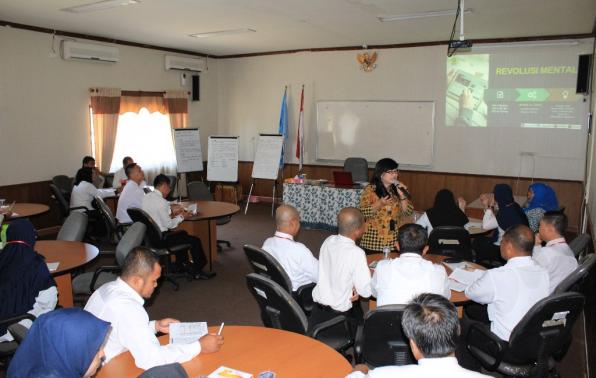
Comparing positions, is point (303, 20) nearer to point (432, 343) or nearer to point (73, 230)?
point (73, 230)

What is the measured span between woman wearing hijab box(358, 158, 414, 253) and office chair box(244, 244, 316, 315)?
101cm

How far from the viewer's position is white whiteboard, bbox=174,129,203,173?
1027 cm

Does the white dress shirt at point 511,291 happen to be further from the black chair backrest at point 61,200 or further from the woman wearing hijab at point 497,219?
the black chair backrest at point 61,200

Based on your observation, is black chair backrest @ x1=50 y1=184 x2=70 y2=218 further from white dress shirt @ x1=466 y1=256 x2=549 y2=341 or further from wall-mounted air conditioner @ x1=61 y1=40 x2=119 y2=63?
white dress shirt @ x1=466 y1=256 x2=549 y2=341

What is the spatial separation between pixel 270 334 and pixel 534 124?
7437 millimetres

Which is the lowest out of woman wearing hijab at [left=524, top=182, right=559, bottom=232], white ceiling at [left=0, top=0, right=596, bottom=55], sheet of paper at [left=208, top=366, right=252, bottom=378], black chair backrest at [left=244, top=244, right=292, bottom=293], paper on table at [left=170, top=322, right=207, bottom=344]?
sheet of paper at [left=208, top=366, right=252, bottom=378]

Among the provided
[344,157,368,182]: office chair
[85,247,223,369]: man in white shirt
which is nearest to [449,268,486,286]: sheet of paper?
[85,247,223,369]: man in white shirt

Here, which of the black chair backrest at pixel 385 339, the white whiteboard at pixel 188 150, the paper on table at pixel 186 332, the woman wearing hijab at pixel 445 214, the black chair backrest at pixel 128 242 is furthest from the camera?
the white whiteboard at pixel 188 150


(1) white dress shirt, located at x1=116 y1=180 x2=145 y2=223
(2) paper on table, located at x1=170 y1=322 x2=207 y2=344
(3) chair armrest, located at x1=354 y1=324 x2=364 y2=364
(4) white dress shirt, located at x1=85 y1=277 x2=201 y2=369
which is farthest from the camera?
(1) white dress shirt, located at x1=116 y1=180 x2=145 y2=223

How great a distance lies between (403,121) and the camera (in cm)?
951

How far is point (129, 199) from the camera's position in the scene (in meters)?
6.30

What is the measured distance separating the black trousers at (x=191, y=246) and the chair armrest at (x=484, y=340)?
363 cm

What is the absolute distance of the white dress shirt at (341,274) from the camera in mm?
3188

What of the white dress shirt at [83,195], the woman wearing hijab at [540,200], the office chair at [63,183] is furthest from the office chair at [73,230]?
the woman wearing hijab at [540,200]
